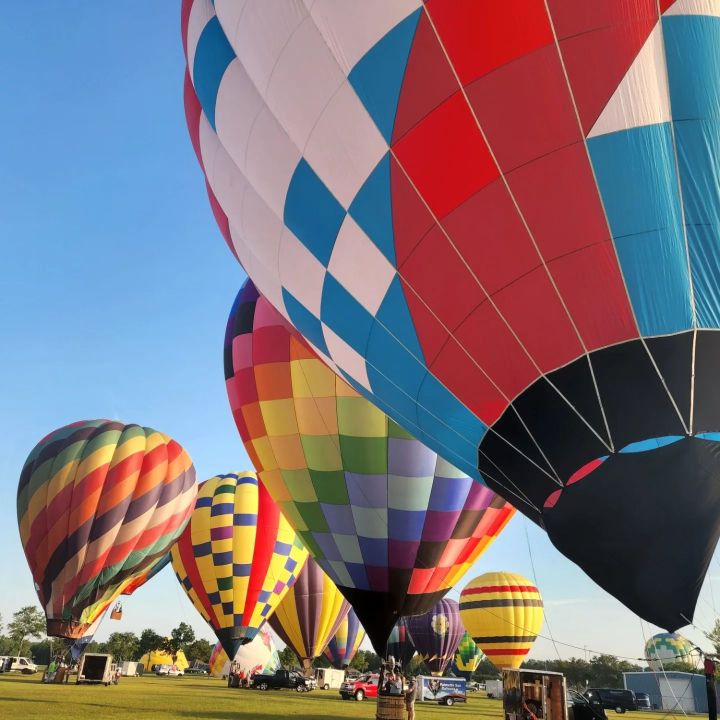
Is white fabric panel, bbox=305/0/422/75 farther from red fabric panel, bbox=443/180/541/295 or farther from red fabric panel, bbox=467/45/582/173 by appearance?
red fabric panel, bbox=443/180/541/295

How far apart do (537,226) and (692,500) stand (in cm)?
218

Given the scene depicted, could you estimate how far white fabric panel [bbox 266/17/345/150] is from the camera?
17.9 feet

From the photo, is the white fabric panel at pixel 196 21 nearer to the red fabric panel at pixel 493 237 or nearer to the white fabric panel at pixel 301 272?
the white fabric panel at pixel 301 272

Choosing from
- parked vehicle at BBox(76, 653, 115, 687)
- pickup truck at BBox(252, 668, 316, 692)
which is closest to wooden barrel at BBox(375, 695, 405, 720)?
parked vehicle at BBox(76, 653, 115, 687)

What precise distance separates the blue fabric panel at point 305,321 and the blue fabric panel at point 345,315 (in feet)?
1.45

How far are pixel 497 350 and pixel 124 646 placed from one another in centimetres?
7521

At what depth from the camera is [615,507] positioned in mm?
4703

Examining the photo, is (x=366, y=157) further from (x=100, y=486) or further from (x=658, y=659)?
(x=100, y=486)

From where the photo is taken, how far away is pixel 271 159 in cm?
636

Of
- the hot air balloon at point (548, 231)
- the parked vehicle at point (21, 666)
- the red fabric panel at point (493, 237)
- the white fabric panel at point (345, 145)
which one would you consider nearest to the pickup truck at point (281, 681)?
the parked vehicle at point (21, 666)

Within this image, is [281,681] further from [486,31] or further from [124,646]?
[124,646]

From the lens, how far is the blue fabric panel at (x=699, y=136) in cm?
420

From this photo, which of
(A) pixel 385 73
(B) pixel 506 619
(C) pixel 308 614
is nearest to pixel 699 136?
(A) pixel 385 73

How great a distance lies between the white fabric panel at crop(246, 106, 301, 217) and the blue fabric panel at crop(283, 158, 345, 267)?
0.33 feet
